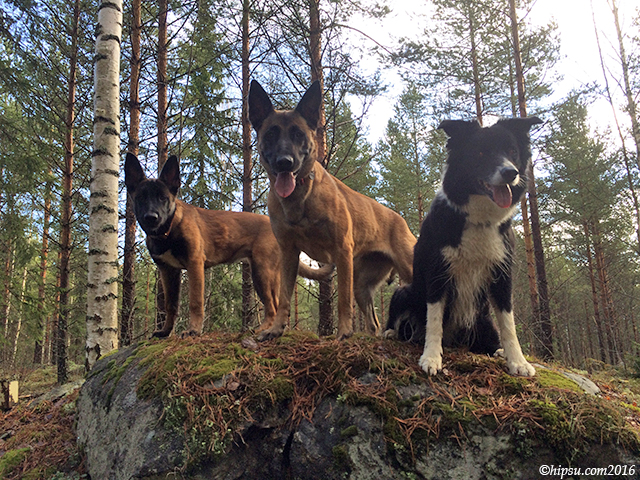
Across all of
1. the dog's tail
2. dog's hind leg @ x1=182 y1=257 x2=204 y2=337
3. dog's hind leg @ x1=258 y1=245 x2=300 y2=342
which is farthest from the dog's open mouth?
dog's hind leg @ x1=182 y1=257 x2=204 y2=337

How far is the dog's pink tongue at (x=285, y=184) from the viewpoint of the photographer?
12.5 feet

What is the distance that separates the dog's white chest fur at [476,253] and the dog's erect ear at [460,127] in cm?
63

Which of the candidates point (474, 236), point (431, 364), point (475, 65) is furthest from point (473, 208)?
point (475, 65)

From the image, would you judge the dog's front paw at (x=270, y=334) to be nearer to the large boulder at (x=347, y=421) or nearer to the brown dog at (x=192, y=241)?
the large boulder at (x=347, y=421)

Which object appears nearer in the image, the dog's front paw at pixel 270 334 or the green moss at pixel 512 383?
the green moss at pixel 512 383

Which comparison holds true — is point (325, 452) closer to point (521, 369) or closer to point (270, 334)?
point (270, 334)

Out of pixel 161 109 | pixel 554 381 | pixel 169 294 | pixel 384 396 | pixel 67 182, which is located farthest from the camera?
pixel 67 182

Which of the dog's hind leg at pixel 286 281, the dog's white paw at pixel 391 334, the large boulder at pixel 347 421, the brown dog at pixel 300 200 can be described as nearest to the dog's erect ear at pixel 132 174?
the brown dog at pixel 300 200

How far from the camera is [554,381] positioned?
3045 millimetres

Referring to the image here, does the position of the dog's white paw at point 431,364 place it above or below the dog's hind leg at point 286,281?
below

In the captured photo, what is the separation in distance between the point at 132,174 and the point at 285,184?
2.39m

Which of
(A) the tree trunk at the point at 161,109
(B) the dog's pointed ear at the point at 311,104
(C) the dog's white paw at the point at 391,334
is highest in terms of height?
(A) the tree trunk at the point at 161,109

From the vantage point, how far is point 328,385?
297 centimetres

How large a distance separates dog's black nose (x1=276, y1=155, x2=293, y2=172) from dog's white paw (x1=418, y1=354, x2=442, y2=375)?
2204 millimetres
